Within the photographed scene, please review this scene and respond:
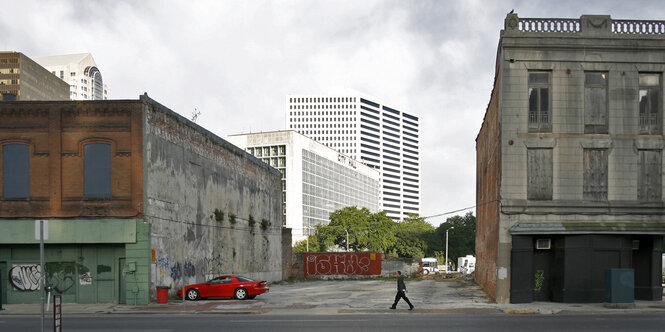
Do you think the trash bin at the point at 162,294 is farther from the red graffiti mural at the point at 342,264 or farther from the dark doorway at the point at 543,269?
the red graffiti mural at the point at 342,264

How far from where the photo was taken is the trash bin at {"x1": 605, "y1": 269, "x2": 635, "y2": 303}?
2395cm

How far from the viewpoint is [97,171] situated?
90.2ft

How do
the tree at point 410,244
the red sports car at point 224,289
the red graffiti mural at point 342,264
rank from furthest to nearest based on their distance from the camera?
the tree at point 410,244 → the red graffiti mural at point 342,264 → the red sports car at point 224,289

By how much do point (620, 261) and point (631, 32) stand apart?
10.4m

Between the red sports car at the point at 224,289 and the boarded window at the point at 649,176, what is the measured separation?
60.9 ft

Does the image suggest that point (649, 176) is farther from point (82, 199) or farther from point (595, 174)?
point (82, 199)

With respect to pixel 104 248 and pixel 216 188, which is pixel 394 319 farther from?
pixel 216 188

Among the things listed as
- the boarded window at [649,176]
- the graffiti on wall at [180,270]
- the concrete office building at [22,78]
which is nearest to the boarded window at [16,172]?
the graffiti on wall at [180,270]

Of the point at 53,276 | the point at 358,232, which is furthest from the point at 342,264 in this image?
the point at 358,232

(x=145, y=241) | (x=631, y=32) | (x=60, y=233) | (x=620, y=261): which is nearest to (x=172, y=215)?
(x=145, y=241)

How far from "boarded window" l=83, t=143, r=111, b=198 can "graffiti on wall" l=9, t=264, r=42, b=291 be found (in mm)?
4278

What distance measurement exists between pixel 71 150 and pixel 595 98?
23.9 metres

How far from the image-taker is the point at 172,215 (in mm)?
30672

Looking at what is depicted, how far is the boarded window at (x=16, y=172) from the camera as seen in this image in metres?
27.3
